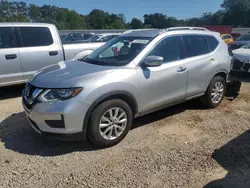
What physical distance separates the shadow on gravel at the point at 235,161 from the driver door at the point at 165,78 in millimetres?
1159

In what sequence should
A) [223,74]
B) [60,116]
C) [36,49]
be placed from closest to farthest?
[60,116] < [223,74] < [36,49]

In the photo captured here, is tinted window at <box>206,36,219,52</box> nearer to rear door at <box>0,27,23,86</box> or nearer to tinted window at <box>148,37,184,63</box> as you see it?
tinted window at <box>148,37,184,63</box>

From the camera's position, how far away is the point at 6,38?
18.9 feet

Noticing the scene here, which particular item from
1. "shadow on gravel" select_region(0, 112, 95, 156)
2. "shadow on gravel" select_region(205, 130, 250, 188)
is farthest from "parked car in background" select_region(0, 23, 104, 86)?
"shadow on gravel" select_region(205, 130, 250, 188)

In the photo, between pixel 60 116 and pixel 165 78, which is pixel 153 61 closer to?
pixel 165 78

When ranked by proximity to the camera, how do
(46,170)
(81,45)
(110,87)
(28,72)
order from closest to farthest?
1. (46,170)
2. (110,87)
3. (28,72)
4. (81,45)

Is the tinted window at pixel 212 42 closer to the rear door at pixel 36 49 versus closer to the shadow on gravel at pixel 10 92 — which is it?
the rear door at pixel 36 49

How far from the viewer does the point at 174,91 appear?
436cm

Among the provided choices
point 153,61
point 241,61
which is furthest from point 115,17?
point 153,61

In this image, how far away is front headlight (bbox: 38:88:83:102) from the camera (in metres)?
3.31

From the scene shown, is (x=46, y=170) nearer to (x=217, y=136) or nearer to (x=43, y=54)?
(x=217, y=136)

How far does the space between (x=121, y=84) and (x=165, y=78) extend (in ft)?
2.89

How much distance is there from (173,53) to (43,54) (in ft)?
10.8

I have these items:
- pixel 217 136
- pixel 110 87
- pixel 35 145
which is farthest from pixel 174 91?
pixel 35 145
